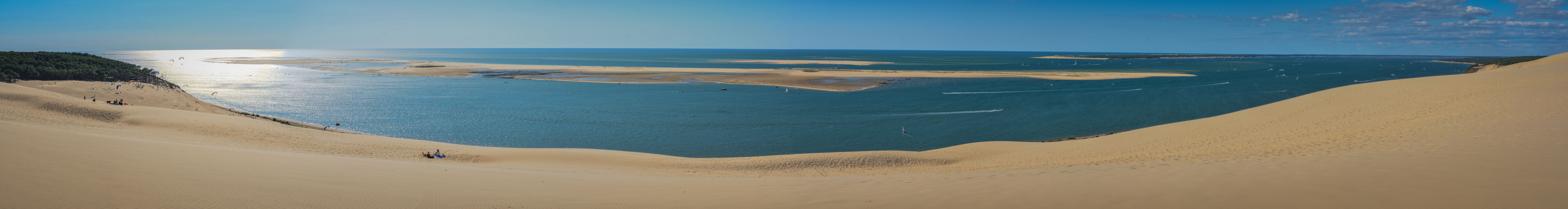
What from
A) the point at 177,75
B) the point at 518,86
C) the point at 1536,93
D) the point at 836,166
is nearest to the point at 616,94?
the point at 518,86

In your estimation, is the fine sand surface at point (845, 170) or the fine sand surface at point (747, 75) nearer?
the fine sand surface at point (845, 170)

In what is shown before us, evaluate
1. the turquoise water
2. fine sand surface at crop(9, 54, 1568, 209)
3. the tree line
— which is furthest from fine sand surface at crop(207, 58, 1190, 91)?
fine sand surface at crop(9, 54, 1568, 209)

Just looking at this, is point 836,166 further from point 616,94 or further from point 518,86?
point 518,86

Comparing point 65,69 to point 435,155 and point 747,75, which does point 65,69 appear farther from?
point 747,75

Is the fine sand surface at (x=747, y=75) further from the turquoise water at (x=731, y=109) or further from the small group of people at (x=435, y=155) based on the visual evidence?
the small group of people at (x=435, y=155)

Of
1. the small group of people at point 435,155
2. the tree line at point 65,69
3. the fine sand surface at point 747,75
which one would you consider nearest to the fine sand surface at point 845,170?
the small group of people at point 435,155

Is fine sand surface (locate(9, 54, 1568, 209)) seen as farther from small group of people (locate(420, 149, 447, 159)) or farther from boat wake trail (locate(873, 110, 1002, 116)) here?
boat wake trail (locate(873, 110, 1002, 116))
